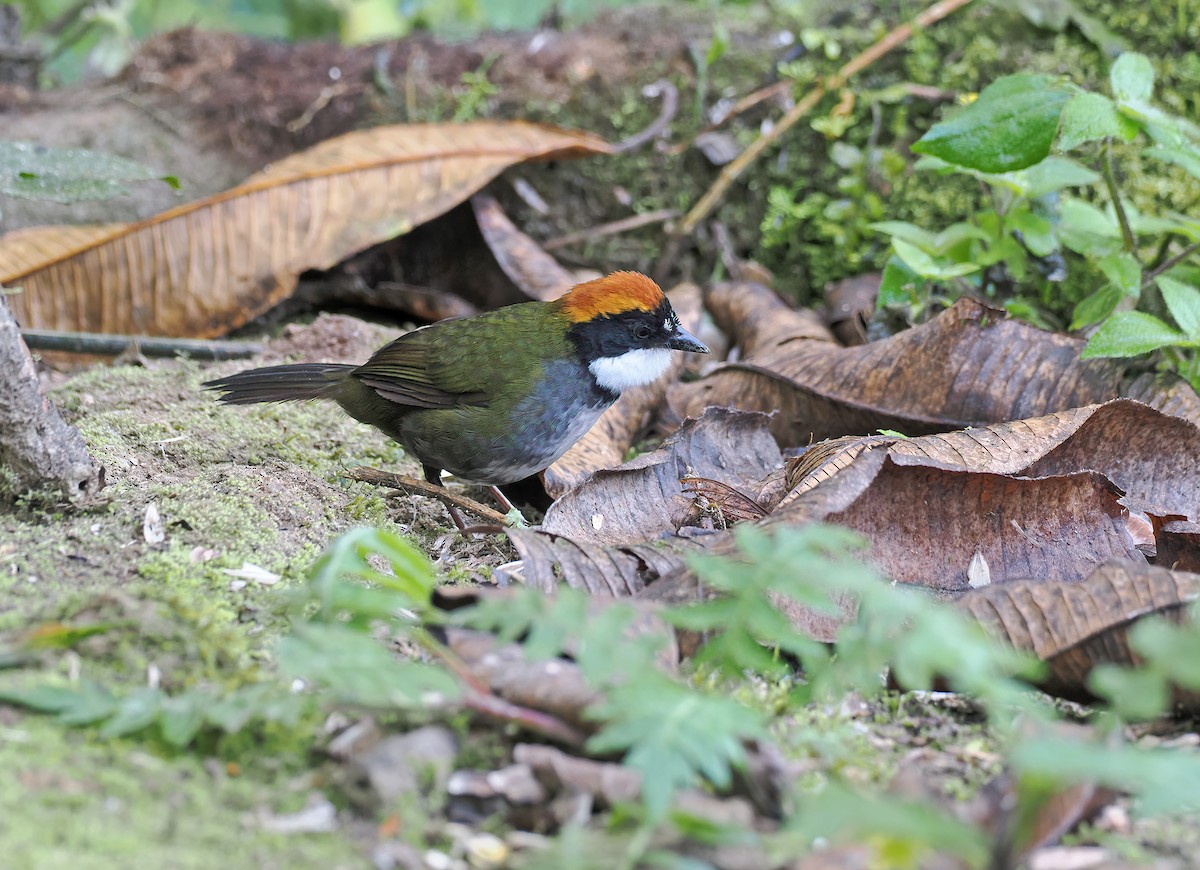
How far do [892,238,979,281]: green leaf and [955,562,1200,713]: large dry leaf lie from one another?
192cm

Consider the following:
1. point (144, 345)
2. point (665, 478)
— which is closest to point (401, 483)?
point (665, 478)

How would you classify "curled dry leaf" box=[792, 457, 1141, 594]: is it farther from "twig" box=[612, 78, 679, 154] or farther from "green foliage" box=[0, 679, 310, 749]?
"twig" box=[612, 78, 679, 154]

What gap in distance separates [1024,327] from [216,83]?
14.7 ft

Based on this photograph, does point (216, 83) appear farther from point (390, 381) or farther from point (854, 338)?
point (854, 338)

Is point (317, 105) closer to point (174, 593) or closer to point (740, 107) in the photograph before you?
point (740, 107)

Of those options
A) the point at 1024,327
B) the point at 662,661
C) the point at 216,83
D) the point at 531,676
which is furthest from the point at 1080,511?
the point at 216,83

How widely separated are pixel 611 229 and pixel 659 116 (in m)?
0.69

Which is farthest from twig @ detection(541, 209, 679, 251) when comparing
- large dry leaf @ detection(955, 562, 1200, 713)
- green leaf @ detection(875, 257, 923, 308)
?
large dry leaf @ detection(955, 562, 1200, 713)

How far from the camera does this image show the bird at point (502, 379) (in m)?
3.90

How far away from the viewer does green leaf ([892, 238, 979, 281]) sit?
13.8 feet

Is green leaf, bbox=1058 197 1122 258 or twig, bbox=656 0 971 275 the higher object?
twig, bbox=656 0 971 275

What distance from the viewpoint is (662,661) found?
7.64ft

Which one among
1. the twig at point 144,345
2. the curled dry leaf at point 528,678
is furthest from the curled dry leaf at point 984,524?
the twig at point 144,345

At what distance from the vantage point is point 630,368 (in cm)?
420
